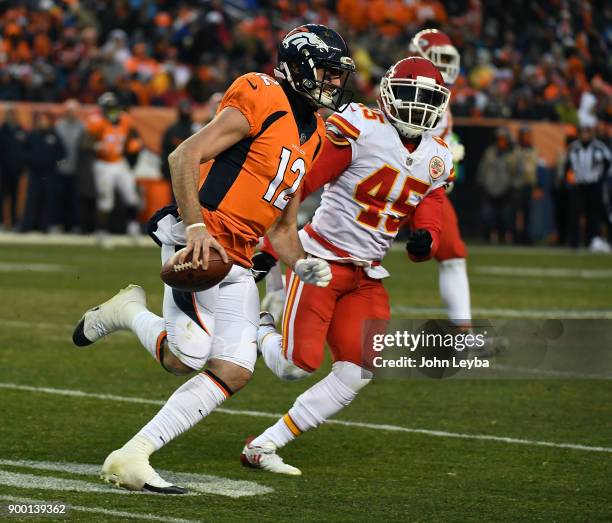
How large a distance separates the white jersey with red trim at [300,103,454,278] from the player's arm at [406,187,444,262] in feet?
0.36

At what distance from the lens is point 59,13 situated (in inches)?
899

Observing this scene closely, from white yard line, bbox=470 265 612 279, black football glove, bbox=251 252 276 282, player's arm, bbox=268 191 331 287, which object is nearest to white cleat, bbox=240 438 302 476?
player's arm, bbox=268 191 331 287

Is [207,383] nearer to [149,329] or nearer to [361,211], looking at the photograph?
[149,329]

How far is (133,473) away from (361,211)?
175 cm

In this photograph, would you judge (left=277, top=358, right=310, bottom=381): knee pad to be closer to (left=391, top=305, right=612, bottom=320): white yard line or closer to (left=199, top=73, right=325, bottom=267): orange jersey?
(left=199, top=73, right=325, bottom=267): orange jersey

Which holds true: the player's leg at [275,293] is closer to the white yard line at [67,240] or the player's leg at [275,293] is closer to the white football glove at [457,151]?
the white football glove at [457,151]

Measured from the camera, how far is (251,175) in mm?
5336

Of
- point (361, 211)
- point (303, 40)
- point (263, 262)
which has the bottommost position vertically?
point (263, 262)

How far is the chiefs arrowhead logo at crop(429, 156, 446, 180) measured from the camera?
626 centimetres

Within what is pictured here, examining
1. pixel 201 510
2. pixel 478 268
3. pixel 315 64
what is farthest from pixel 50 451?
pixel 478 268

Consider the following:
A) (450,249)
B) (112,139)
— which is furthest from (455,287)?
(112,139)

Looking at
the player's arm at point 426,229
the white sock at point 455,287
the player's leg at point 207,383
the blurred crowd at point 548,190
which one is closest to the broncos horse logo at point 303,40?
the player's leg at point 207,383

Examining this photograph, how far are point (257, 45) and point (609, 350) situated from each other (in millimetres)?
14041

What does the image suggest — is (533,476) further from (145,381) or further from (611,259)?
(611,259)
